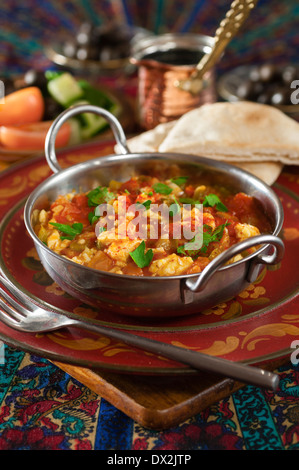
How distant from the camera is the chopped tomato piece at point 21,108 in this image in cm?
345

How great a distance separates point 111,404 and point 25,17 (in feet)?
17.4

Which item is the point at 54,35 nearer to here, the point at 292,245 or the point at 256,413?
the point at 292,245

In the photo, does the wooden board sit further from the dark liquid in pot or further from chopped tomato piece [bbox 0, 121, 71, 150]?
the dark liquid in pot

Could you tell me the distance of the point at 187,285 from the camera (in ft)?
5.77

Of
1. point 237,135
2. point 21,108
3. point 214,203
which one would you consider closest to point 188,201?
point 214,203

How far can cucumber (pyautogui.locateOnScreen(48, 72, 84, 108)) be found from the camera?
3.65 meters

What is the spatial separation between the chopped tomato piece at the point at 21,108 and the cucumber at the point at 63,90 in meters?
0.14

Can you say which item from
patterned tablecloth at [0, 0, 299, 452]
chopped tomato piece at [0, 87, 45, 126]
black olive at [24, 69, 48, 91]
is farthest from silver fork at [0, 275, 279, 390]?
black olive at [24, 69, 48, 91]

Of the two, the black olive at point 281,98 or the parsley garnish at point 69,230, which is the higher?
the parsley garnish at point 69,230

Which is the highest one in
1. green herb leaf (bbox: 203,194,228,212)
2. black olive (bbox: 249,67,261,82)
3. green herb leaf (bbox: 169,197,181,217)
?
green herb leaf (bbox: 169,197,181,217)

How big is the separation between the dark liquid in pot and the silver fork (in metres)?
2.14

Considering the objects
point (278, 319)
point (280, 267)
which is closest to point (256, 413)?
point (278, 319)

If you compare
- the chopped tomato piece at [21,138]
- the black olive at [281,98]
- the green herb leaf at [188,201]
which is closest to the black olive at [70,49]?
the chopped tomato piece at [21,138]

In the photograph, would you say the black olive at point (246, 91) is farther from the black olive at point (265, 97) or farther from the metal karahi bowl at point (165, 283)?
the metal karahi bowl at point (165, 283)
